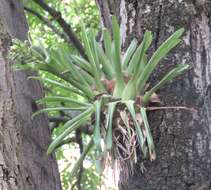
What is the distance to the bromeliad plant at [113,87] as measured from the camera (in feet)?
2.79

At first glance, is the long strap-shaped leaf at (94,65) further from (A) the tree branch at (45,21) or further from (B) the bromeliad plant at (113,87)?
(A) the tree branch at (45,21)

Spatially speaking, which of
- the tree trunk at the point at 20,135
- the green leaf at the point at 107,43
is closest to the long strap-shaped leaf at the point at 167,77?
the green leaf at the point at 107,43

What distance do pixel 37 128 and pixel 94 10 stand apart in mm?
1798

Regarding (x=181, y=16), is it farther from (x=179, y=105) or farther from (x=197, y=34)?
(x=179, y=105)

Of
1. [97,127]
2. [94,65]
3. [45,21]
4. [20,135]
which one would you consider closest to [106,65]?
[94,65]

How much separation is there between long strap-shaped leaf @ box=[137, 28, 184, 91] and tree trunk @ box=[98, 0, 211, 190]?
0.03 metres

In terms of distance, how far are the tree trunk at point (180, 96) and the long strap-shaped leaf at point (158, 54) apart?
3 centimetres

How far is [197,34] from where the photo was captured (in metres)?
0.91

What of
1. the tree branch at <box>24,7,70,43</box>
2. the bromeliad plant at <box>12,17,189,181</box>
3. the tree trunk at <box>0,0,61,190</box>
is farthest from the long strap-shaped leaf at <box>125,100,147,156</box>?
the tree branch at <box>24,7,70,43</box>

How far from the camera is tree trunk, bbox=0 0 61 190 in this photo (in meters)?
1.13

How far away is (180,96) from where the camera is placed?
86 centimetres

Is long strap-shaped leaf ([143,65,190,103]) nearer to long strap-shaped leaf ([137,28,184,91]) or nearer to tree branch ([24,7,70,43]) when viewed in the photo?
long strap-shaped leaf ([137,28,184,91])

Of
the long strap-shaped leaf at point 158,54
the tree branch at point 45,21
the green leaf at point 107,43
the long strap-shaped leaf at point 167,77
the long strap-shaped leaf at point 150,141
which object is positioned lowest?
the long strap-shaped leaf at point 150,141

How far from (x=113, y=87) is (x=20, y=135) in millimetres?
398
